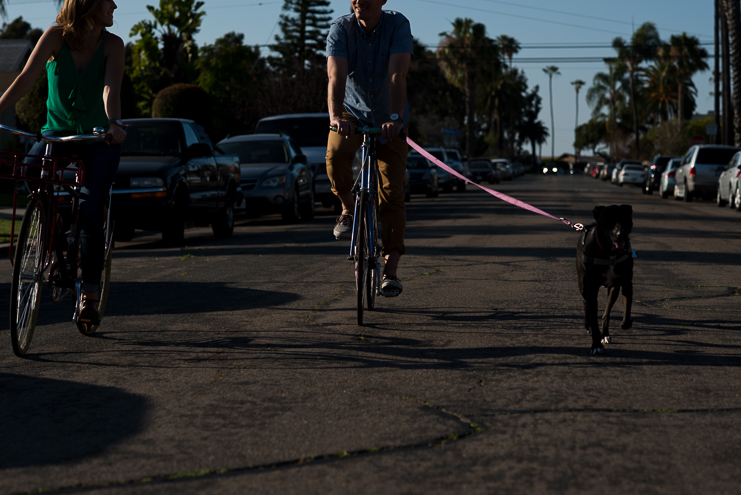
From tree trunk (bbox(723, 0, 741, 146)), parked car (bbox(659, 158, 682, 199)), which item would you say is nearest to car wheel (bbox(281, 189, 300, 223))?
parked car (bbox(659, 158, 682, 199))

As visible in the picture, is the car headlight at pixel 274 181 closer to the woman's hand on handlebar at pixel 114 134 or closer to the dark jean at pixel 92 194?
the dark jean at pixel 92 194

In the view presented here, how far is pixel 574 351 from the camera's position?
526cm

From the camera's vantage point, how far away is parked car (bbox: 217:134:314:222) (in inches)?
658

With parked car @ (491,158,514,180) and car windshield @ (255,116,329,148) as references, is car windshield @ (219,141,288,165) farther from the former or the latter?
parked car @ (491,158,514,180)

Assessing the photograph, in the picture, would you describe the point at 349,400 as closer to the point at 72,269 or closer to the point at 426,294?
the point at 72,269

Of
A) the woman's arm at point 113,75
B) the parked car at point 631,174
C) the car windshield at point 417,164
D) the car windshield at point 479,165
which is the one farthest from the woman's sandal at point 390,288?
the parked car at point 631,174

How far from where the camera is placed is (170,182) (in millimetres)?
12422

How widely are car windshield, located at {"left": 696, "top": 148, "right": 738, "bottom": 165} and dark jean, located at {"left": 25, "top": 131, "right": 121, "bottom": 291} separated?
25.7 meters

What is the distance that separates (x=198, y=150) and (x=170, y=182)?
76 centimetres

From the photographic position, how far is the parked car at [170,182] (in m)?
12.3

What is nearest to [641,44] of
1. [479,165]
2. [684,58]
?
[684,58]

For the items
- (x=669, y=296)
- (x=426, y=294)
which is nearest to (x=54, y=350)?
(x=426, y=294)

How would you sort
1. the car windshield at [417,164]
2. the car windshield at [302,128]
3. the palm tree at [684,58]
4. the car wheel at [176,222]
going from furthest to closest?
the palm tree at [684,58], the car windshield at [417,164], the car windshield at [302,128], the car wheel at [176,222]

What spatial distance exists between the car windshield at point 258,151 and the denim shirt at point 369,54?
11.2 m
